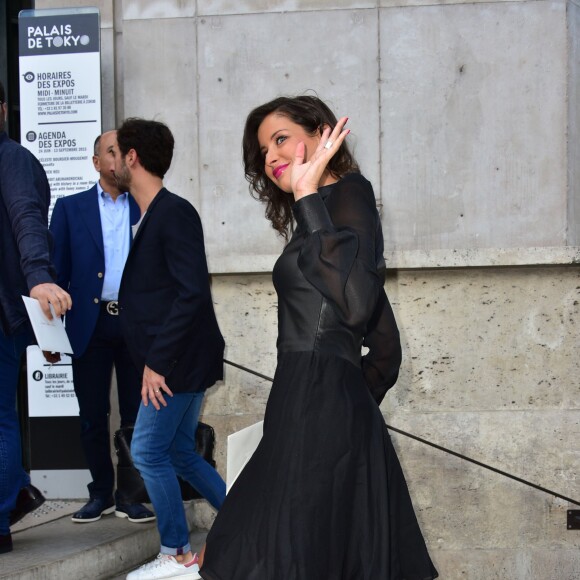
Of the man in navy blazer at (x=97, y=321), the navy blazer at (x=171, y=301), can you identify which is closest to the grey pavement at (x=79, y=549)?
the man in navy blazer at (x=97, y=321)

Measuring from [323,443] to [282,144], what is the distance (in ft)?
2.67

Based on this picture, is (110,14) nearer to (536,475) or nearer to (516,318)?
(516,318)

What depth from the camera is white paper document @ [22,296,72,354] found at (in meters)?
3.30

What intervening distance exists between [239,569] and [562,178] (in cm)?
375

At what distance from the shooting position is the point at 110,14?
5.53 m

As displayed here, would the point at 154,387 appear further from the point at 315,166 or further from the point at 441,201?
the point at 441,201

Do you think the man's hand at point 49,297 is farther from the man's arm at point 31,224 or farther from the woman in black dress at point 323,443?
the woman in black dress at point 323,443

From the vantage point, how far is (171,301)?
3729mm

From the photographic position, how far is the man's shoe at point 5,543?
3738mm

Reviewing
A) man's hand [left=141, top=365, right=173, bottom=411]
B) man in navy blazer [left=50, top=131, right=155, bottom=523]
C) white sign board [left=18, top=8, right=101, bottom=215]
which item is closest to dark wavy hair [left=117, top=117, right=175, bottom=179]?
man in navy blazer [left=50, top=131, right=155, bottom=523]

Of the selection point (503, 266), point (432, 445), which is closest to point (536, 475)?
point (432, 445)

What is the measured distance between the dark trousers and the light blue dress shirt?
0.44 ft

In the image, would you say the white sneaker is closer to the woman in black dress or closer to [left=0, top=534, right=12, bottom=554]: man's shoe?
[left=0, top=534, right=12, bottom=554]: man's shoe

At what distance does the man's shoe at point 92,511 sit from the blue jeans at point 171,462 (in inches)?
34.6
